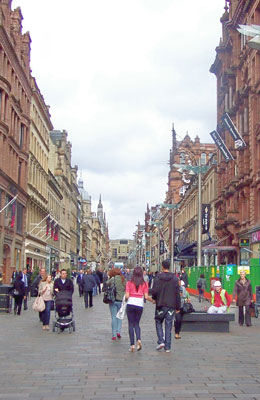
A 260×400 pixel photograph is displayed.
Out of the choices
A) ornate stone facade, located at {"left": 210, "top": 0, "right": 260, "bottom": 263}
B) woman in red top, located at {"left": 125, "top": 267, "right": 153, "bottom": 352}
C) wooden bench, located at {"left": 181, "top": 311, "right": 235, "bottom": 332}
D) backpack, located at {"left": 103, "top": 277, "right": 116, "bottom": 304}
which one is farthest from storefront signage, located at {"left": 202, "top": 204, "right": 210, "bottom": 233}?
woman in red top, located at {"left": 125, "top": 267, "right": 153, "bottom": 352}

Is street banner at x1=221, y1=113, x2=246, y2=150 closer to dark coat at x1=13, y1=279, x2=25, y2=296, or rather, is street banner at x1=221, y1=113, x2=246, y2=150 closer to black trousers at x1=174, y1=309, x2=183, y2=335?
dark coat at x1=13, y1=279, x2=25, y2=296

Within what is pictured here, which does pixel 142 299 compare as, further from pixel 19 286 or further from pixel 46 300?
pixel 19 286

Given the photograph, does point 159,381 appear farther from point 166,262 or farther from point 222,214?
point 222,214

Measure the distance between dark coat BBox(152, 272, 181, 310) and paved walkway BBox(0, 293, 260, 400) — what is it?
0.97 metres

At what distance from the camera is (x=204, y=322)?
597 inches

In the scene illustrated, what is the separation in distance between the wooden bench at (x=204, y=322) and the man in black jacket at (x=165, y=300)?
356 centimetres

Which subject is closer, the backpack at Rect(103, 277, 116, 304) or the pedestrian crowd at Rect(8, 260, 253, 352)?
the pedestrian crowd at Rect(8, 260, 253, 352)

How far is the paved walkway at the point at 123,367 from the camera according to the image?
294 inches

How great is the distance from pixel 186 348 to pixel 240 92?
32259 mm

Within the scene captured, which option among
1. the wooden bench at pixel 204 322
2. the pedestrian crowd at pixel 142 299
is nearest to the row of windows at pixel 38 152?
the pedestrian crowd at pixel 142 299

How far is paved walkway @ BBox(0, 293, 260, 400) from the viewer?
7469 mm

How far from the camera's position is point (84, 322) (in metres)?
18.0

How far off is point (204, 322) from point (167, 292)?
4.19m

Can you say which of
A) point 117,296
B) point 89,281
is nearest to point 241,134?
point 89,281
